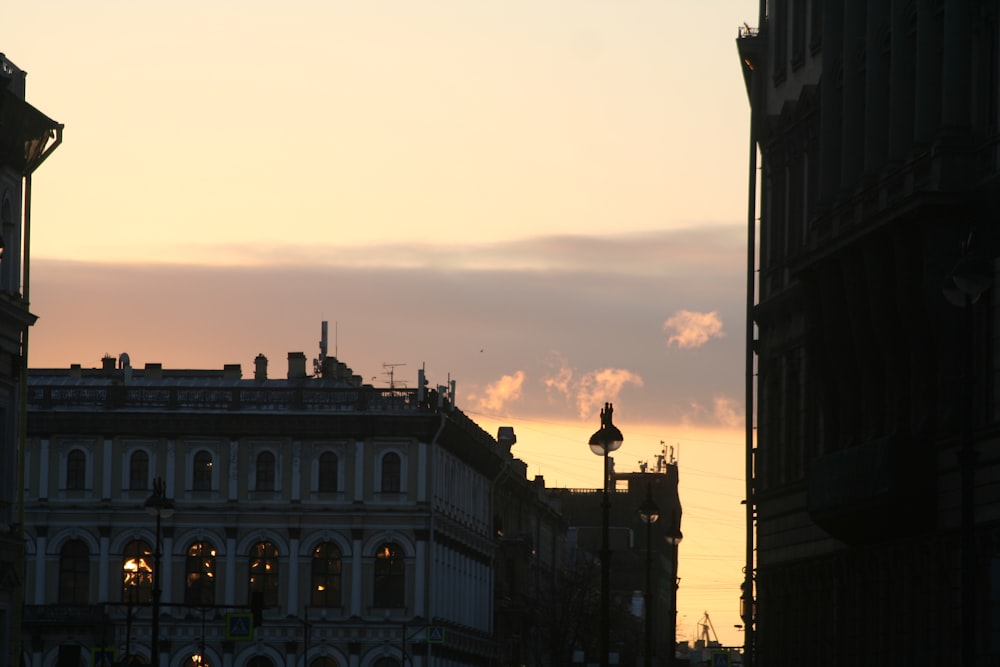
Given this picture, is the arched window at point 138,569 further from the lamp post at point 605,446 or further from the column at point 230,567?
the lamp post at point 605,446

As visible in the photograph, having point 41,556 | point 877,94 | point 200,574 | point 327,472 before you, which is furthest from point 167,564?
point 877,94

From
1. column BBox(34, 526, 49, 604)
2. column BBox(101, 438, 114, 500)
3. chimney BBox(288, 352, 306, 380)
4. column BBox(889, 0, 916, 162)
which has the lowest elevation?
column BBox(34, 526, 49, 604)

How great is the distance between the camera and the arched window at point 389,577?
102 metres

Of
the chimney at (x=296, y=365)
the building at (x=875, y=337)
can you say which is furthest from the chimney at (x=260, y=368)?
the building at (x=875, y=337)

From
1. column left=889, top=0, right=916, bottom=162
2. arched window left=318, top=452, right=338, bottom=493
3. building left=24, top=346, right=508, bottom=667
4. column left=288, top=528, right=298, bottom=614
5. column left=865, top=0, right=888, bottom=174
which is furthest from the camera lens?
arched window left=318, top=452, right=338, bottom=493

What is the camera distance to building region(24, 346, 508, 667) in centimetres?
10169

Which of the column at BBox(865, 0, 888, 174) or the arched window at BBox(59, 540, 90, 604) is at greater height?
the column at BBox(865, 0, 888, 174)

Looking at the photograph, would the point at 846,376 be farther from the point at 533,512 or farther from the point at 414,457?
the point at 533,512

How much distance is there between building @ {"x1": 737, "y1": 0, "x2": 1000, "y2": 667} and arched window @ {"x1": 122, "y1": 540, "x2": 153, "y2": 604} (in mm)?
49475

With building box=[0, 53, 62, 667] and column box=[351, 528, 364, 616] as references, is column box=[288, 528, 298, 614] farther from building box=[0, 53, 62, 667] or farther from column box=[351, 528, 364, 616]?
building box=[0, 53, 62, 667]

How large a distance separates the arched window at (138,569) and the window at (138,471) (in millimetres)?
2581

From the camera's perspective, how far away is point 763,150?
60.3 metres

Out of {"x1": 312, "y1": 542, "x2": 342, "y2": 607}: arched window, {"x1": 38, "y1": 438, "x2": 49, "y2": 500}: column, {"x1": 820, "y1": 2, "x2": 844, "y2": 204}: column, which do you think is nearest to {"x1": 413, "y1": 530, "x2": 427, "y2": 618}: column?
{"x1": 312, "y1": 542, "x2": 342, "y2": 607}: arched window

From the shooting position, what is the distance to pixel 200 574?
102375 mm
